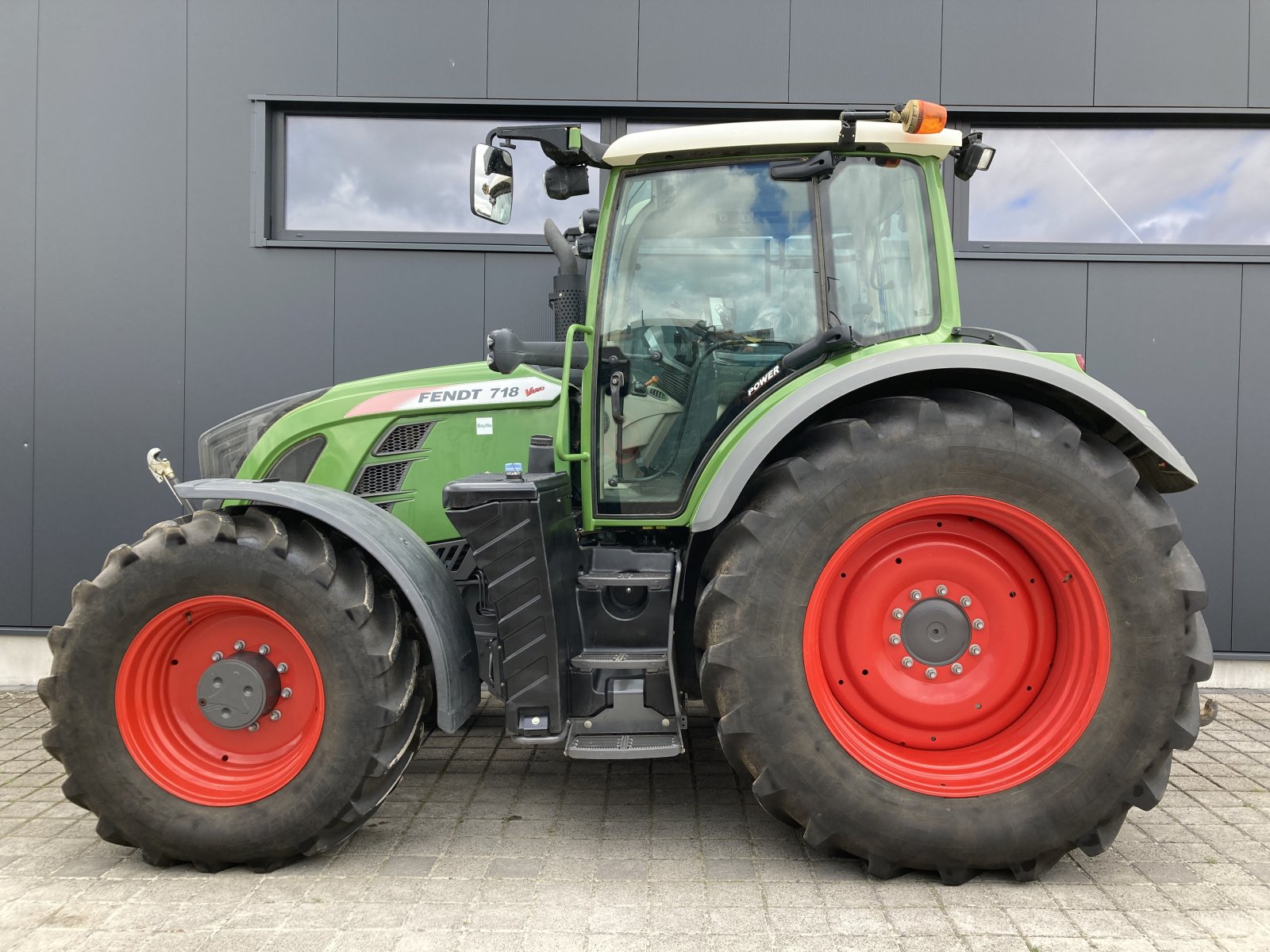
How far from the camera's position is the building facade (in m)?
4.85

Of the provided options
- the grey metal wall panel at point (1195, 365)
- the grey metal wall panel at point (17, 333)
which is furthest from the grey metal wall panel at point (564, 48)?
the grey metal wall panel at point (1195, 365)

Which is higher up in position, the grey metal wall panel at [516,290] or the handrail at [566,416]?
the grey metal wall panel at [516,290]

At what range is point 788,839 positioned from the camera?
2.86 meters

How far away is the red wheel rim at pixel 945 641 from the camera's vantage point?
2637 millimetres

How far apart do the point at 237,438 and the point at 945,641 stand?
9.02 ft

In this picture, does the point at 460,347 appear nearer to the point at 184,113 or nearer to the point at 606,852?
the point at 184,113

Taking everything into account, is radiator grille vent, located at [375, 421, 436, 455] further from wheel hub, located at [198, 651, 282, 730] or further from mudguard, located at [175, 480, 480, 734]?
wheel hub, located at [198, 651, 282, 730]

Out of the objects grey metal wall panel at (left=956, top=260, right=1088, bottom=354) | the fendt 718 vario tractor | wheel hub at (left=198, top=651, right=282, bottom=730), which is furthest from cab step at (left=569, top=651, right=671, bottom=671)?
grey metal wall panel at (left=956, top=260, right=1088, bottom=354)

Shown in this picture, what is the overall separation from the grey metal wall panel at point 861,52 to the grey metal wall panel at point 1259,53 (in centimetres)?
167

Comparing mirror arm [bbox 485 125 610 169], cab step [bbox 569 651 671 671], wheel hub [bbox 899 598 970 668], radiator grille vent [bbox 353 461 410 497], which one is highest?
mirror arm [bbox 485 125 610 169]

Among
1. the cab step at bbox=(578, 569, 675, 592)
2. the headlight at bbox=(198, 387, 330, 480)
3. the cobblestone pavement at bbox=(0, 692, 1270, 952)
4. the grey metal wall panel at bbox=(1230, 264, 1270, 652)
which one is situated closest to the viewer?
the cobblestone pavement at bbox=(0, 692, 1270, 952)

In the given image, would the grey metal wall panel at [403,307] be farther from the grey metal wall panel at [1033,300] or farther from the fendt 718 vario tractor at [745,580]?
the grey metal wall panel at [1033,300]

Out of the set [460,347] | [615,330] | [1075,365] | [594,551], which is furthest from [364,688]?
[460,347]

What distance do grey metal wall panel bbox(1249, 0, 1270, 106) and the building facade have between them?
14 mm
